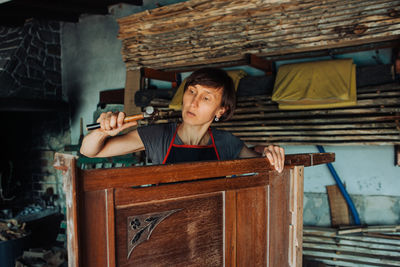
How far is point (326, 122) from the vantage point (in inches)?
133

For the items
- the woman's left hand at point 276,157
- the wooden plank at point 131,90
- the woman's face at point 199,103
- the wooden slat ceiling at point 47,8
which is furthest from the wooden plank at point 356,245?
the wooden slat ceiling at point 47,8

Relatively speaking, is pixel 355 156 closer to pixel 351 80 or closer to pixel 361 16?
pixel 351 80

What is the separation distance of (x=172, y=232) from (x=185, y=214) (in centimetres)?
7

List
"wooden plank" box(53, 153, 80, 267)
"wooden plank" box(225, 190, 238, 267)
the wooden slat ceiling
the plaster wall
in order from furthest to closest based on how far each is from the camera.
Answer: the wooden slat ceiling, the plaster wall, "wooden plank" box(225, 190, 238, 267), "wooden plank" box(53, 153, 80, 267)

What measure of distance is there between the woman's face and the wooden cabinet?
584 mm

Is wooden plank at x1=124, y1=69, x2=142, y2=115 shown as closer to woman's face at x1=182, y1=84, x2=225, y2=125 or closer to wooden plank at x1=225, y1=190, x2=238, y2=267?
woman's face at x1=182, y1=84, x2=225, y2=125

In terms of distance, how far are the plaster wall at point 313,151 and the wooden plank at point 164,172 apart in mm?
2637

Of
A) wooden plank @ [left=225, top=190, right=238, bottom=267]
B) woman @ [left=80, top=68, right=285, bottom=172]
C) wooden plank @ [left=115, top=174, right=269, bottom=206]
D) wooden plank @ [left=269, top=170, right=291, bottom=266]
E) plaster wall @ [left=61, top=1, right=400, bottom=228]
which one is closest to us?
wooden plank @ [left=115, top=174, right=269, bottom=206]

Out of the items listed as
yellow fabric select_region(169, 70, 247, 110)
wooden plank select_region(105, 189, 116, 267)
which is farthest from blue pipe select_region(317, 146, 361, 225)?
wooden plank select_region(105, 189, 116, 267)

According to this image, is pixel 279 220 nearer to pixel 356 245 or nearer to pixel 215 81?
pixel 215 81

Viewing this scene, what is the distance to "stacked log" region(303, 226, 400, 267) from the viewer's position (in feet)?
10.9

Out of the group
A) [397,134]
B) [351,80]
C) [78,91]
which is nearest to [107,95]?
[78,91]

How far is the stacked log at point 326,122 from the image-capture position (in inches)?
122

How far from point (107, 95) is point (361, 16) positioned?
3.65 metres
